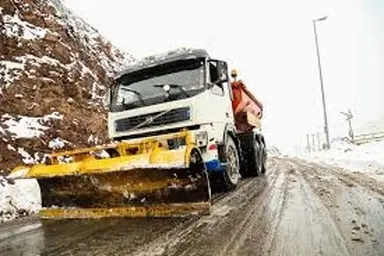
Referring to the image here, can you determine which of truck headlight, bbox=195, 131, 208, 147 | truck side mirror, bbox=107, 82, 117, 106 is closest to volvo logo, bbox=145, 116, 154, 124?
truck headlight, bbox=195, 131, 208, 147

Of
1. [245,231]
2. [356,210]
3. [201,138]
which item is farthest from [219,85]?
[245,231]

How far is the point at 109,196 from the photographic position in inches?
267

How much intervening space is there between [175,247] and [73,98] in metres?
11.3

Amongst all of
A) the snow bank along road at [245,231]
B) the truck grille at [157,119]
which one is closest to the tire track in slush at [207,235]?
the snow bank along road at [245,231]

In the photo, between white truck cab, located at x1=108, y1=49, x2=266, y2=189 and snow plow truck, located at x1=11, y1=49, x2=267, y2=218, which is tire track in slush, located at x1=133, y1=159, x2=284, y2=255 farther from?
white truck cab, located at x1=108, y1=49, x2=266, y2=189

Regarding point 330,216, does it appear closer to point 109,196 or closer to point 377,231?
point 377,231

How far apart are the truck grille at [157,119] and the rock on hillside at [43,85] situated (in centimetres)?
407

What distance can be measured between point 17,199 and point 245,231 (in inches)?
214

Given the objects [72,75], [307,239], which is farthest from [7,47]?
[307,239]

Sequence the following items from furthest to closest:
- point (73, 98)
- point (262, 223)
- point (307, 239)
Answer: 1. point (73, 98)
2. point (262, 223)
3. point (307, 239)

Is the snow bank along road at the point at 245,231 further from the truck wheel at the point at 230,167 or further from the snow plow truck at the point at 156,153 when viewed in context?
the truck wheel at the point at 230,167

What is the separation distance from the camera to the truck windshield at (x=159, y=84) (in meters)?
7.92

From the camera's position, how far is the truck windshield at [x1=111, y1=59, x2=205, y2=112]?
312 inches

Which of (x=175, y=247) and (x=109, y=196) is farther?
(x=109, y=196)
